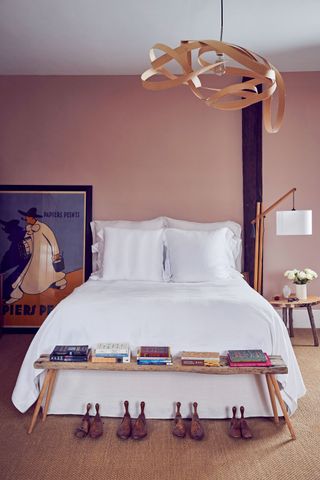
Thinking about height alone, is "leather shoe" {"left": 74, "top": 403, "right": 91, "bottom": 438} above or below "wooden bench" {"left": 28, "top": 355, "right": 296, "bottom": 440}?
below

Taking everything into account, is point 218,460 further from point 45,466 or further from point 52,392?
point 52,392

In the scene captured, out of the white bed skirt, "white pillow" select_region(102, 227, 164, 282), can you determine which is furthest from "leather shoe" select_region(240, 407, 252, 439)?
"white pillow" select_region(102, 227, 164, 282)

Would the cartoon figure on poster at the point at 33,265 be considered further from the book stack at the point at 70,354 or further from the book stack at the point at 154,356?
the book stack at the point at 154,356

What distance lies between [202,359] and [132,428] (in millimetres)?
562

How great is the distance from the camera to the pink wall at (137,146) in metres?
4.73

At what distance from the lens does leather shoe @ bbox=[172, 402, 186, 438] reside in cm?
242

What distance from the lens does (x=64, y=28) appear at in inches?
143

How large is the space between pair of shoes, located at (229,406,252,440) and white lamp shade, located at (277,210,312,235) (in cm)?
190

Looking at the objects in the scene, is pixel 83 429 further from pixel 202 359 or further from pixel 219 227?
pixel 219 227

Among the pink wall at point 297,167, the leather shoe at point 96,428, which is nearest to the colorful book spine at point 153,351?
the leather shoe at point 96,428

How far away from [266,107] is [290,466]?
201 centimetres

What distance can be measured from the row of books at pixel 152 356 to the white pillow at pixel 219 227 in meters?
1.90

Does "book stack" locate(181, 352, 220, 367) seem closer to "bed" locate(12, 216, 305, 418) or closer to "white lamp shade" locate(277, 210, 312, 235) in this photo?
"bed" locate(12, 216, 305, 418)

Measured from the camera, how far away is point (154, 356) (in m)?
2.42
